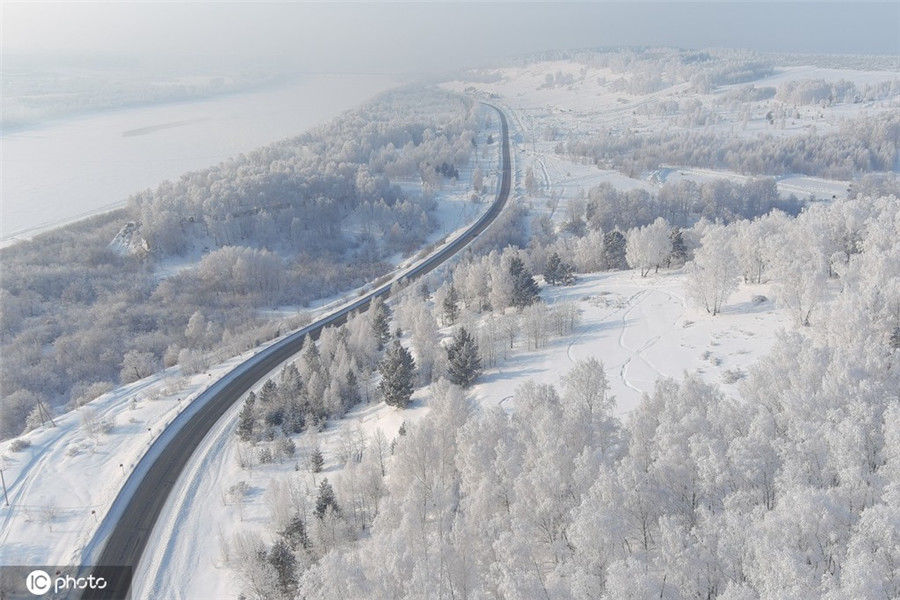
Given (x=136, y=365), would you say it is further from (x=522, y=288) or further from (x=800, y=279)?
(x=800, y=279)

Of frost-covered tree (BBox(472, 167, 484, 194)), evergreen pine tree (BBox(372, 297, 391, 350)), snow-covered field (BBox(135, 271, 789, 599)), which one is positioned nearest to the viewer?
snow-covered field (BBox(135, 271, 789, 599))

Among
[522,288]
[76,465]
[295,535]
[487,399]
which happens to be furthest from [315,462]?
[522,288]

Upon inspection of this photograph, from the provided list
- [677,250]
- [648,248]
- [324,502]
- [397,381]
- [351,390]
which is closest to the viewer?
[324,502]

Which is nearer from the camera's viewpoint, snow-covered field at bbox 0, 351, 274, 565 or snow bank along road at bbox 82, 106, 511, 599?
snow bank along road at bbox 82, 106, 511, 599

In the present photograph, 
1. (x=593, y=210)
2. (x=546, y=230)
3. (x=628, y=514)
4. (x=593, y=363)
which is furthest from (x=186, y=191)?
(x=628, y=514)

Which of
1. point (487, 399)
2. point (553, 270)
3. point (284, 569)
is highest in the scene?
point (553, 270)

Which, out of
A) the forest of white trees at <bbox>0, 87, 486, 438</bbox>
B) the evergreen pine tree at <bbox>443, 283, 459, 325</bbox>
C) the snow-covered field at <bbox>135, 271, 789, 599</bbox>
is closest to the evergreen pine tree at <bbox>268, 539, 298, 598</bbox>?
the snow-covered field at <bbox>135, 271, 789, 599</bbox>

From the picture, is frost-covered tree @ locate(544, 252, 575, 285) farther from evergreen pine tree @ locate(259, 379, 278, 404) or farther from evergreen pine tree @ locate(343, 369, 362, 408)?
evergreen pine tree @ locate(259, 379, 278, 404)
